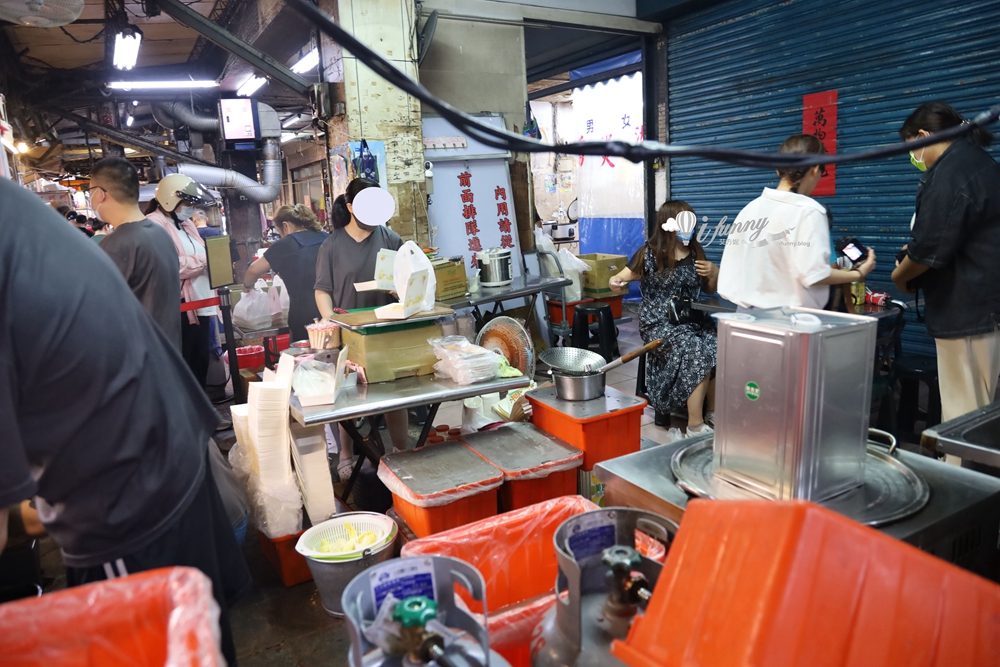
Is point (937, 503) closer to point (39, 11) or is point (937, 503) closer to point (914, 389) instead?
point (914, 389)

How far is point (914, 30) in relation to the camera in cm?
523

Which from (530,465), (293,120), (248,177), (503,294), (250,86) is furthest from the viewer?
(293,120)

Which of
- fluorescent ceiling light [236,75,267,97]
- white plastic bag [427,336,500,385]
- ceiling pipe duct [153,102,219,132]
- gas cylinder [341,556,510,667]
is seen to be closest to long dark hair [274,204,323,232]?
white plastic bag [427,336,500,385]

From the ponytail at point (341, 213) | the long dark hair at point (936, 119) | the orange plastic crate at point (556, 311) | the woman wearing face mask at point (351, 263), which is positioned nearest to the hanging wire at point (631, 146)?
the long dark hair at point (936, 119)

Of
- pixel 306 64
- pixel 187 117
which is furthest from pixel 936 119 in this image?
pixel 187 117

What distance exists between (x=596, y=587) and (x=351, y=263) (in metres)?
2.96

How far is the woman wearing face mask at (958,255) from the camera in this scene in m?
2.91

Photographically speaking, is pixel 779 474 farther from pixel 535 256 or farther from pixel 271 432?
pixel 535 256

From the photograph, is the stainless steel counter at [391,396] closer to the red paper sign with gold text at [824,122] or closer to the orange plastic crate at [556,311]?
the orange plastic crate at [556,311]

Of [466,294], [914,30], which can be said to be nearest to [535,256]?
[466,294]

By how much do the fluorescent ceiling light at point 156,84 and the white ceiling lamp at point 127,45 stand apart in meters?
1.42

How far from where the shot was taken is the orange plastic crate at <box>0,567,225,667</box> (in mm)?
919

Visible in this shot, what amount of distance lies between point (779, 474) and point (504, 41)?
21.4 ft

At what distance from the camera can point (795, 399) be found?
4.16 feet
